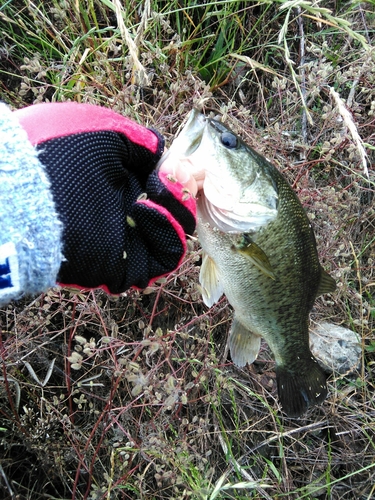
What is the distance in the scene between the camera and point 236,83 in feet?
9.62

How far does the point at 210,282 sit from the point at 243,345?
289 millimetres

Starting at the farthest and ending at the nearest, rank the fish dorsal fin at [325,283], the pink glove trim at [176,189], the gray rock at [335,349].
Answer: the gray rock at [335,349]
the fish dorsal fin at [325,283]
the pink glove trim at [176,189]

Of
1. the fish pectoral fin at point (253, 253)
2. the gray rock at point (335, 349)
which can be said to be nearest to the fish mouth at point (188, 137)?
the fish pectoral fin at point (253, 253)

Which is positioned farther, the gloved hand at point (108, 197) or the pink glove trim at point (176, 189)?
the pink glove trim at point (176, 189)

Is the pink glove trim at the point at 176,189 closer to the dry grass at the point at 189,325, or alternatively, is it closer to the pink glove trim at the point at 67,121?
the pink glove trim at the point at 67,121

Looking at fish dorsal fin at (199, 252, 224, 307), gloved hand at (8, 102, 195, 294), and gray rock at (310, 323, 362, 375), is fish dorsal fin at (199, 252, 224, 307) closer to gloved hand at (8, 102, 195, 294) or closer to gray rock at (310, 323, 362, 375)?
gloved hand at (8, 102, 195, 294)

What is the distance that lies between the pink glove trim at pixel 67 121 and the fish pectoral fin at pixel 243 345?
0.86 meters

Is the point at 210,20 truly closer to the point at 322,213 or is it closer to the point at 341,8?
the point at 341,8

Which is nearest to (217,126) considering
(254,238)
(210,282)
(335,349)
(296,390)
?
(254,238)

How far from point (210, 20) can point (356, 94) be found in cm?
98

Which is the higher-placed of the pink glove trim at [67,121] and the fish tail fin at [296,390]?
the pink glove trim at [67,121]

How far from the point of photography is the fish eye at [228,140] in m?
1.63

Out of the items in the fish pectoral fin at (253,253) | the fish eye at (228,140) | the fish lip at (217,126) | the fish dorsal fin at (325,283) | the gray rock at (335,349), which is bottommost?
the gray rock at (335,349)

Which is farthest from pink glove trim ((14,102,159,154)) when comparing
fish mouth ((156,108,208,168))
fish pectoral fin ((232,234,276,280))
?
fish pectoral fin ((232,234,276,280))
